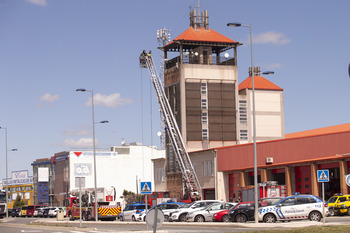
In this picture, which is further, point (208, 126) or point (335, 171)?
point (208, 126)

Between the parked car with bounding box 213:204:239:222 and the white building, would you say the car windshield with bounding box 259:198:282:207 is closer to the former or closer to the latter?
the parked car with bounding box 213:204:239:222

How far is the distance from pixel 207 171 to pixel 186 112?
11.0m

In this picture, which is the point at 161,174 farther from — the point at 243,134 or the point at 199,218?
the point at 199,218

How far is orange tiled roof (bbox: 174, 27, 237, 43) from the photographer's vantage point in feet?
282

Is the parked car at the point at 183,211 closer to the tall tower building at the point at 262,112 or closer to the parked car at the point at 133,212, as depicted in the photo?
the parked car at the point at 133,212

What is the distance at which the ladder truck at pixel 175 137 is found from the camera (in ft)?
252

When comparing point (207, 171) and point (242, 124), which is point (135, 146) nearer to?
point (242, 124)

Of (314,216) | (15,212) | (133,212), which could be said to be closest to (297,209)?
(314,216)

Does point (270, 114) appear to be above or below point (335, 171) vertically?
above

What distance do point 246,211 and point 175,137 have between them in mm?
42527

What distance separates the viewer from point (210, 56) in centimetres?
8644

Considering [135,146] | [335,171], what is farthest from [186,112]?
[135,146]

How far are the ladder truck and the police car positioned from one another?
121ft

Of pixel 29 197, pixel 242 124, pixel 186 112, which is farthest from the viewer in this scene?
pixel 29 197
